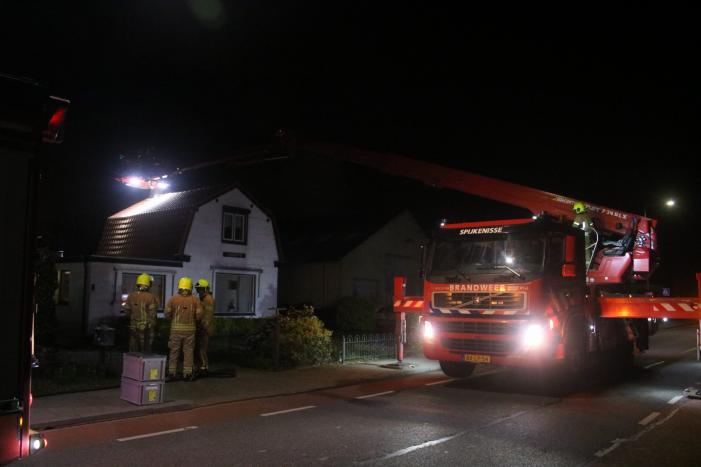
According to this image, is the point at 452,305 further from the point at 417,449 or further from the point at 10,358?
the point at 10,358

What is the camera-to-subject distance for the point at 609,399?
10.5 m

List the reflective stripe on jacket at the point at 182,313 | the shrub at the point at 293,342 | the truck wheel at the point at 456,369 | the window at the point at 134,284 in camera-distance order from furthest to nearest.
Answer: the window at the point at 134,284, the shrub at the point at 293,342, the truck wheel at the point at 456,369, the reflective stripe on jacket at the point at 182,313

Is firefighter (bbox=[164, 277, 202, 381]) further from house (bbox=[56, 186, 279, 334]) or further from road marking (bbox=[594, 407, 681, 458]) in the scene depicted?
house (bbox=[56, 186, 279, 334])

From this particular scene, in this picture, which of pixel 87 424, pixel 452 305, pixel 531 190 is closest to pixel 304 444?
pixel 87 424

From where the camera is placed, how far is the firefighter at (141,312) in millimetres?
11977

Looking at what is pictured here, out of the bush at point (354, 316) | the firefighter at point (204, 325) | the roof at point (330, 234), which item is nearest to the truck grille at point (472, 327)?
the firefighter at point (204, 325)

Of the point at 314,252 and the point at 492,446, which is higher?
the point at 314,252

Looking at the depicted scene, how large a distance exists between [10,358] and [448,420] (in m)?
6.30

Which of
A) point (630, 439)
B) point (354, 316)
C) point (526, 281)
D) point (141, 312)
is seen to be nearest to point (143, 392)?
point (141, 312)

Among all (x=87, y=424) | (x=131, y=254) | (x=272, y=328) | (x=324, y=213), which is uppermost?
(x=324, y=213)

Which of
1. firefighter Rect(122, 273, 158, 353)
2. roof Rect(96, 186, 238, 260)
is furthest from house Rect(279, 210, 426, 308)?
firefighter Rect(122, 273, 158, 353)

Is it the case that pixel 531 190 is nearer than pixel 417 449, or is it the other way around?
pixel 417 449

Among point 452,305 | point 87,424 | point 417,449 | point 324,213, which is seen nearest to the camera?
point 417,449

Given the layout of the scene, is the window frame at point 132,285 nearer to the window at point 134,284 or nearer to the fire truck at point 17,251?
the window at point 134,284
